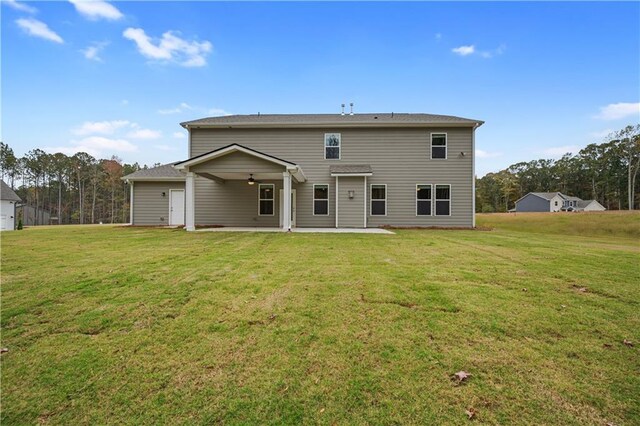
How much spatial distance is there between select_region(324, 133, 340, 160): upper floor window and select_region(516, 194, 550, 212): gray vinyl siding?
45.5 meters

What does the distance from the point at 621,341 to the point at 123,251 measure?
836 centimetres

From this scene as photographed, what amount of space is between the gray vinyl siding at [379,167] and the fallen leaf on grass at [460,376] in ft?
42.1

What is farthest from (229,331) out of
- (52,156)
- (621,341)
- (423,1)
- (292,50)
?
(52,156)

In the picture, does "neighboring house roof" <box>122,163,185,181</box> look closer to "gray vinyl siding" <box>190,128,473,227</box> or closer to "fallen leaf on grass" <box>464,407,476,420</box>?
"gray vinyl siding" <box>190,128,473,227</box>

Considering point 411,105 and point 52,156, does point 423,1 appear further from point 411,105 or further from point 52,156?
point 52,156

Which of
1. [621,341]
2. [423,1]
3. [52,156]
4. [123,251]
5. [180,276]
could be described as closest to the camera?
[621,341]

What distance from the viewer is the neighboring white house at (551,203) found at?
149 feet

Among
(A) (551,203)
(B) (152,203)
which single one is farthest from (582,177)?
(B) (152,203)

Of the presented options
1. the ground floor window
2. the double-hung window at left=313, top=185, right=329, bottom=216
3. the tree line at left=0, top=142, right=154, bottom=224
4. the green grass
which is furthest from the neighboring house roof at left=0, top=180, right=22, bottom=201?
the green grass

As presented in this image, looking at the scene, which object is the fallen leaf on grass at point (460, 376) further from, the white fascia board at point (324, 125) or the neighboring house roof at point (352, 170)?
the white fascia board at point (324, 125)

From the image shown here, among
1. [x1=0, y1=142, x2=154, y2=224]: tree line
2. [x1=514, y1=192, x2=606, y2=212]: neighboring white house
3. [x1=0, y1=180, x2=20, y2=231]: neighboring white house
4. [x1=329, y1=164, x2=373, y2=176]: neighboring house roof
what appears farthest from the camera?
[x1=0, y1=142, x2=154, y2=224]: tree line

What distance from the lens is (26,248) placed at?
704 cm

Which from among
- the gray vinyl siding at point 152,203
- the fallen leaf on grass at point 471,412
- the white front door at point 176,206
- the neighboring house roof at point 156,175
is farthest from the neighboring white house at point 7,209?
the fallen leaf on grass at point 471,412

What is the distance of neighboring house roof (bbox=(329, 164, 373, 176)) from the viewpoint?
46.7 feet
